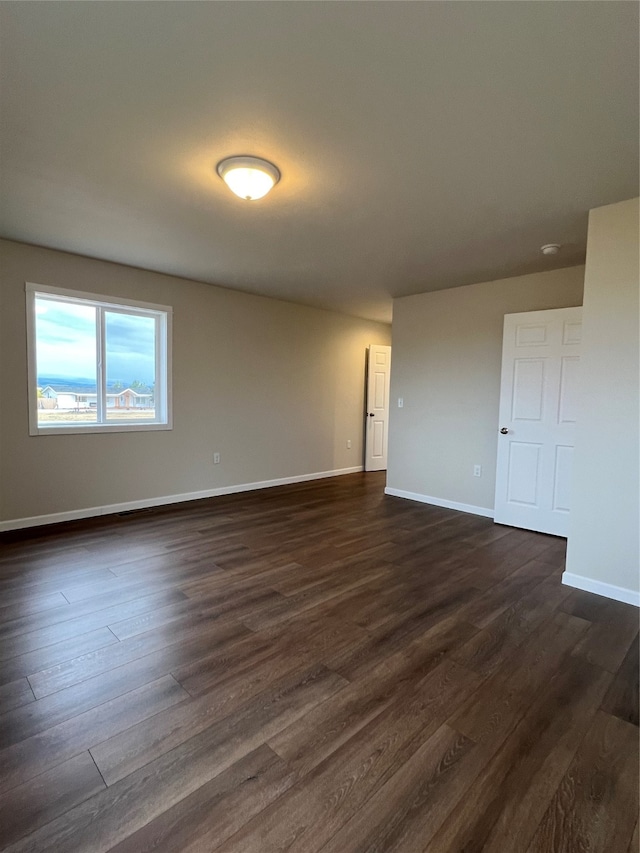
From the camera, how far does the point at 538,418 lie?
388 cm

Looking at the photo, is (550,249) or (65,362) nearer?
(550,249)

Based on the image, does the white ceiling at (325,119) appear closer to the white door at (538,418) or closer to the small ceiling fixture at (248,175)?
the small ceiling fixture at (248,175)

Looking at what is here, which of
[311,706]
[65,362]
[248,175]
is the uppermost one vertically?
[248,175]

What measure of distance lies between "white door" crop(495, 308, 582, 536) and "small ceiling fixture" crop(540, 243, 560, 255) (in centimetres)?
52

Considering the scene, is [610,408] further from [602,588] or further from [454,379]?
[454,379]

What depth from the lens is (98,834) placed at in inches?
47.2

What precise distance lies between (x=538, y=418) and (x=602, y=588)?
162 cm

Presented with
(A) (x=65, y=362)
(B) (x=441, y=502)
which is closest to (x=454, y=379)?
(B) (x=441, y=502)

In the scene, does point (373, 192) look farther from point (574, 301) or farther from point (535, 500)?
point (535, 500)

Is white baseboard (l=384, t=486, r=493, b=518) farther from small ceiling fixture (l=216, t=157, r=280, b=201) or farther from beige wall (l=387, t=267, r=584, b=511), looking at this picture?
small ceiling fixture (l=216, t=157, r=280, b=201)

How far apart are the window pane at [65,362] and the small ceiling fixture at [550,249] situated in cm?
420

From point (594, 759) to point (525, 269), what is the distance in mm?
3836

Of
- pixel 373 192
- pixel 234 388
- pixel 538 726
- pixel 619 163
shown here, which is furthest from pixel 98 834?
pixel 234 388

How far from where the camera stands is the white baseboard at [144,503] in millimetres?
3809
